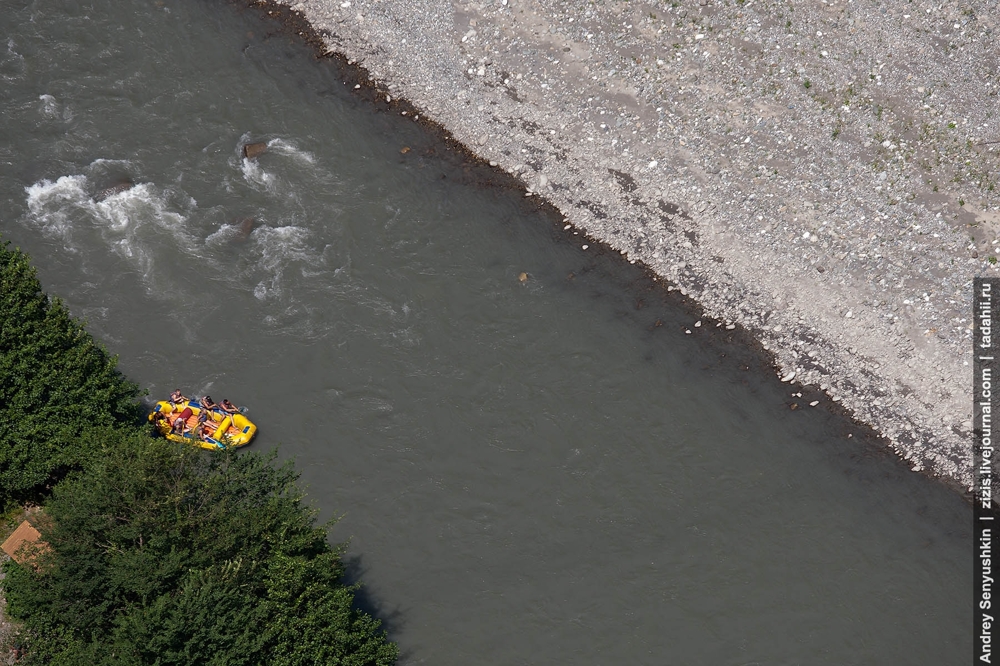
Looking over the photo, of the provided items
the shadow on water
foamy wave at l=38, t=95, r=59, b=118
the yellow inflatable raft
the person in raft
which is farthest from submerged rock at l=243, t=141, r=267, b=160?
the shadow on water

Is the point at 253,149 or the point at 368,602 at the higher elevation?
the point at 253,149

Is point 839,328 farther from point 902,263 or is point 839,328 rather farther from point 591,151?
point 591,151

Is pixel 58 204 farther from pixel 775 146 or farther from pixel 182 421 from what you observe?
pixel 775 146

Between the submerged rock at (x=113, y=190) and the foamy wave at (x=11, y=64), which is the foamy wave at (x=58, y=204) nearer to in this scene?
the submerged rock at (x=113, y=190)

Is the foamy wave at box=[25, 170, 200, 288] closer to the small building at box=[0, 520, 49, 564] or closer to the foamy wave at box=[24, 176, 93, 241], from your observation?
the foamy wave at box=[24, 176, 93, 241]

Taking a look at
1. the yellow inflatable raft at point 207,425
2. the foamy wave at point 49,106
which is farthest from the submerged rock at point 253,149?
the yellow inflatable raft at point 207,425

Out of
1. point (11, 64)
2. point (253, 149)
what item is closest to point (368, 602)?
point (253, 149)
